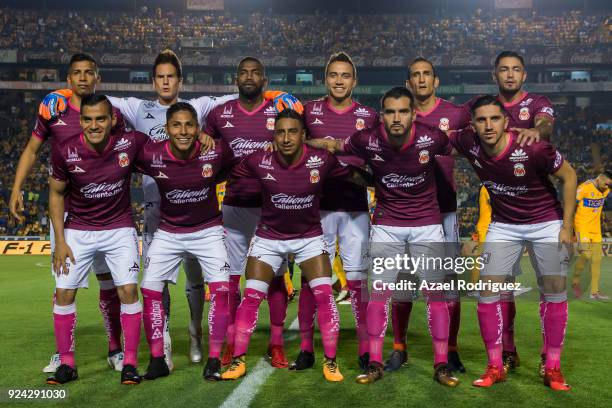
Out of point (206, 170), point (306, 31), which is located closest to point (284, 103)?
point (206, 170)

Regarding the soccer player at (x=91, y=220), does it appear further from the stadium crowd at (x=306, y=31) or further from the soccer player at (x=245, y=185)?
the stadium crowd at (x=306, y=31)

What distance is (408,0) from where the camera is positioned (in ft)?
146

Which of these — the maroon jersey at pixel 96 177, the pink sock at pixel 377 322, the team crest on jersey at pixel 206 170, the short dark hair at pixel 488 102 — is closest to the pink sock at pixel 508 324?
the pink sock at pixel 377 322

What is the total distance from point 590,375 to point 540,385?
24.2 inches

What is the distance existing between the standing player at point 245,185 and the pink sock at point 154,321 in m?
0.62

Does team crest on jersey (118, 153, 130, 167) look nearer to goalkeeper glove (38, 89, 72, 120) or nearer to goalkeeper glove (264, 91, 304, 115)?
goalkeeper glove (38, 89, 72, 120)

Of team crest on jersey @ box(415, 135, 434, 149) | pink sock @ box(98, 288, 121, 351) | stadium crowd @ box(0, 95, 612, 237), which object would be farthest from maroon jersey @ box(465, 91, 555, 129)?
stadium crowd @ box(0, 95, 612, 237)

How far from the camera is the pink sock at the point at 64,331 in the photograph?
552 cm

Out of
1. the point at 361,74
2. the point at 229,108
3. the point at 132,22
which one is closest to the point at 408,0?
the point at 361,74

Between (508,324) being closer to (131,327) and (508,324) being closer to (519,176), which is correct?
(519,176)

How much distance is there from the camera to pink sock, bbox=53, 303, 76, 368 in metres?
5.52

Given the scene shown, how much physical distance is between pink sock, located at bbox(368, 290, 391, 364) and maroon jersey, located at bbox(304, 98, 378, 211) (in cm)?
89

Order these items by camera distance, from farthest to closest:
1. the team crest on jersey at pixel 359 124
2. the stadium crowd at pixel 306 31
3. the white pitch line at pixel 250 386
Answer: the stadium crowd at pixel 306 31 < the team crest on jersey at pixel 359 124 < the white pitch line at pixel 250 386

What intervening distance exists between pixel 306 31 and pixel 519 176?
127ft
